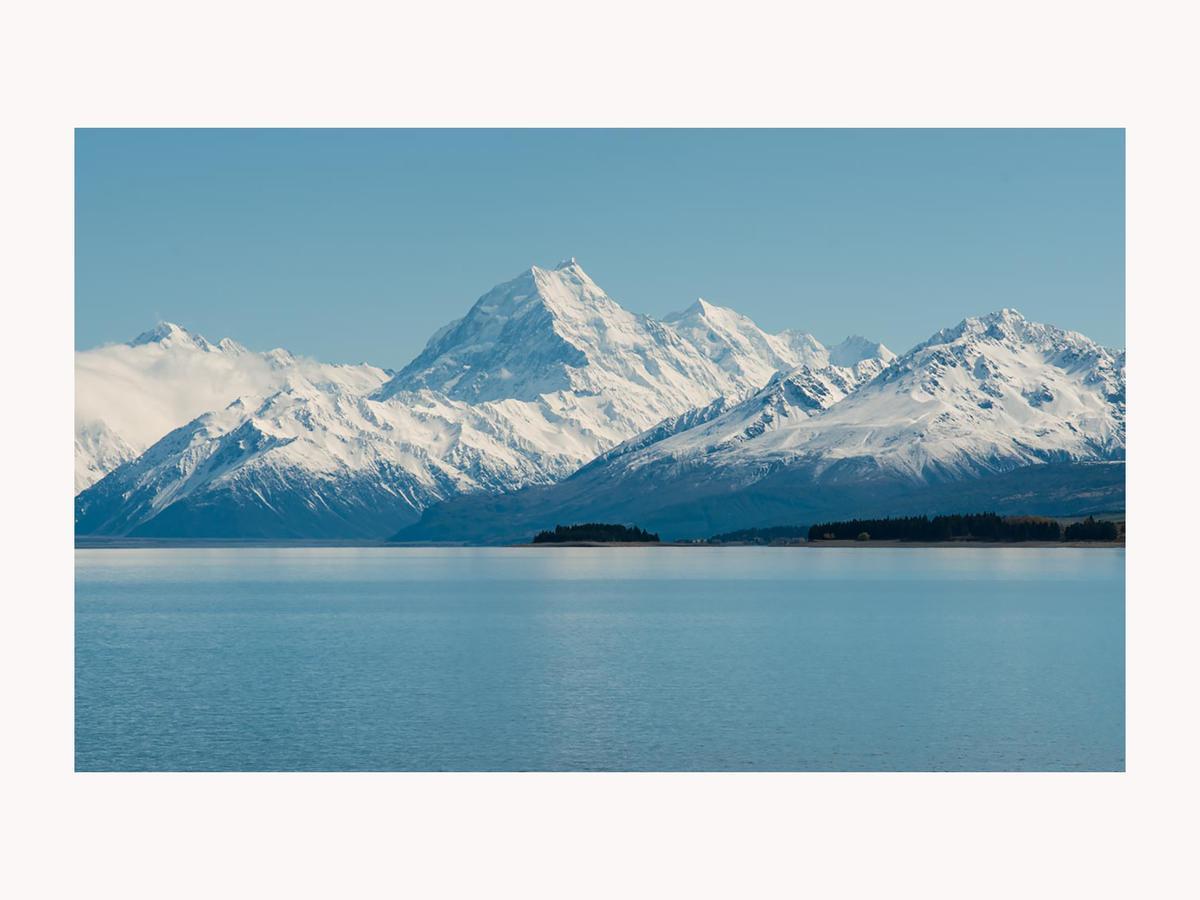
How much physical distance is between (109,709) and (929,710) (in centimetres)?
4177

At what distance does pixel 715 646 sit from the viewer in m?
112

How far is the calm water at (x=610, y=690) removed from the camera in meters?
67.9

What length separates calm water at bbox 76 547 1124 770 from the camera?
67938 mm

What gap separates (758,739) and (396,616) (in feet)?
281

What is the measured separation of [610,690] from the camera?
3418 inches

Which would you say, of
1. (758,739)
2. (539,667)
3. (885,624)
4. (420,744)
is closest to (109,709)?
(420,744)

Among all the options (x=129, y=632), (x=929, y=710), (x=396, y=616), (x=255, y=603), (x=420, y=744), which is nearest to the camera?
(x=420, y=744)

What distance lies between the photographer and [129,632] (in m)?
132
